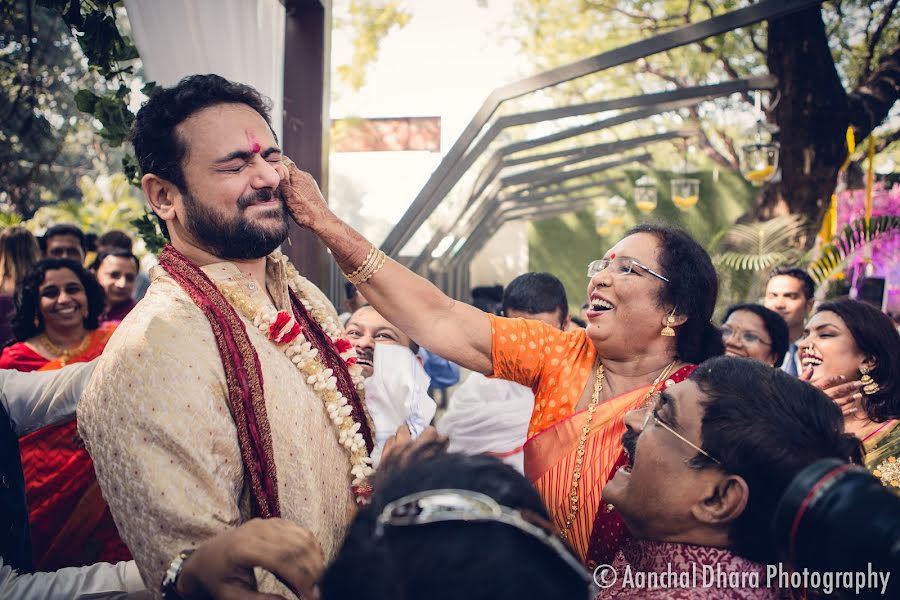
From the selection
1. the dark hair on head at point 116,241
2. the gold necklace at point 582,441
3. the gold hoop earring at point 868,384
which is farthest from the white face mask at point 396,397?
the dark hair on head at point 116,241

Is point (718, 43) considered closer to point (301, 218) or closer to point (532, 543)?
point (301, 218)

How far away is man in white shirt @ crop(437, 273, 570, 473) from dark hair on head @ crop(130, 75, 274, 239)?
210 centimetres

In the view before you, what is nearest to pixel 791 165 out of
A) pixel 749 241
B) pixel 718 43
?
pixel 749 241

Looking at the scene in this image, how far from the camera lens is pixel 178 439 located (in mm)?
1493

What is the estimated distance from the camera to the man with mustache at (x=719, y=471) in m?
1.43

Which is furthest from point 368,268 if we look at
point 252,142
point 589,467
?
point 589,467

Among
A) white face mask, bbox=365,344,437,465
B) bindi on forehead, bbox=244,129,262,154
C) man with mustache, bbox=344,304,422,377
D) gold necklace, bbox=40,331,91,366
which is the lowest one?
white face mask, bbox=365,344,437,465

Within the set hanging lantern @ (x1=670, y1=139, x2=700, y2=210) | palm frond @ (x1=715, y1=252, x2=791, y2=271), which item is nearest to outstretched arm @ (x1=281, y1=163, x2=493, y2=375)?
palm frond @ (x1=715, y1=252, x2=791, y2=271)

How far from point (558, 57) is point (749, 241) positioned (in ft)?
26.0

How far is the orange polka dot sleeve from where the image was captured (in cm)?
233

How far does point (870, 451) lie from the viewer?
280cm

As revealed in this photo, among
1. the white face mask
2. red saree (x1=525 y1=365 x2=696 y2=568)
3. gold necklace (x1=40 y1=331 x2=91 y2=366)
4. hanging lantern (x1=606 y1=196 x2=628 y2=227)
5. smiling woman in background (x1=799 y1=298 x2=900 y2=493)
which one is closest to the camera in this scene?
red saree (x1=525 y1=365 x2=696 y2=568)

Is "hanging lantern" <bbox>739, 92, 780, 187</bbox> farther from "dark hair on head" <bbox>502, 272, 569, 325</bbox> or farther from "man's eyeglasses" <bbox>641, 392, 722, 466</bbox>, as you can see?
"man's eyeglasses" <bbox>641, 392, 722, 466</bbox>

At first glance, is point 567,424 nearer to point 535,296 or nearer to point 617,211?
point 535,296
